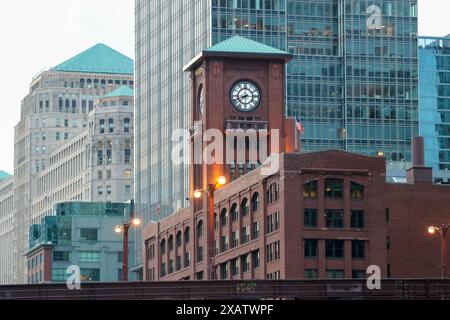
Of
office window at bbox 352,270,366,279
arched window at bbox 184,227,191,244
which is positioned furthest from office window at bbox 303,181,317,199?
arched window at bbox 184,227,191,244

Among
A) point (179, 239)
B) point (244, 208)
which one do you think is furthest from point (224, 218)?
point (179, 239)

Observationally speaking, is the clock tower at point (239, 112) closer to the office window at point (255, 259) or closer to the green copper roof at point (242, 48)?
the green copper roof at point (242, 48)

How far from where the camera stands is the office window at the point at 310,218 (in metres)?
128

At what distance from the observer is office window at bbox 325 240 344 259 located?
12825 cm

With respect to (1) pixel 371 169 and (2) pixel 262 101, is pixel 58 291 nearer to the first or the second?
(1) pixel 371 169

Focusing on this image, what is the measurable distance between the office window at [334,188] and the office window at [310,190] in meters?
1.07

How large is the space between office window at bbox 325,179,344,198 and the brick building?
9 cm

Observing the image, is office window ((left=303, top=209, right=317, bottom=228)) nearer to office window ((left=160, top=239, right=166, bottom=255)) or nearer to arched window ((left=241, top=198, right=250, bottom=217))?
arched window ((left=241, top=198, right=250, bottom=217))

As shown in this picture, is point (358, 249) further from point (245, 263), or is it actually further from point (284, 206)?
point (245, 263)

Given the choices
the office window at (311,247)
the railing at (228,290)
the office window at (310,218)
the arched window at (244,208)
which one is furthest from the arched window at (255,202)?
the railing at (228,290)

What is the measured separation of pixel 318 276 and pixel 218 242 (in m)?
21.1

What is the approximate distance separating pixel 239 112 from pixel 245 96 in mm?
2260
